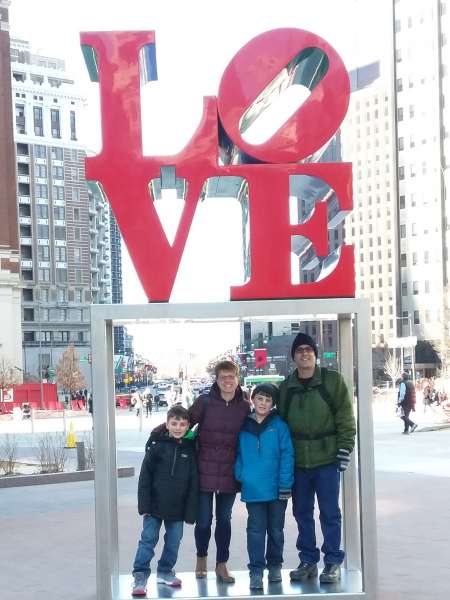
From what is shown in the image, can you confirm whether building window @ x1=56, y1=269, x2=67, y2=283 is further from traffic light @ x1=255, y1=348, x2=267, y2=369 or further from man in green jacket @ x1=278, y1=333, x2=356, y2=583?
man in green jacket @ x1=278, y1=333, x2=356, y2=583

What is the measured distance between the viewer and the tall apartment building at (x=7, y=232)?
7431 cm

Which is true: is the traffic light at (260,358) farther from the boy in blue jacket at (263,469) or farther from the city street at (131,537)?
the city street at (131,537)

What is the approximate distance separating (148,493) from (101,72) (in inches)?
125

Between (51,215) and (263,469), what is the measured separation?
106 m

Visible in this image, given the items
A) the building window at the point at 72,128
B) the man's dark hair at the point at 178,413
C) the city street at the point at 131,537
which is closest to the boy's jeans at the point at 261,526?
the man's dark hair at the point at 178,413

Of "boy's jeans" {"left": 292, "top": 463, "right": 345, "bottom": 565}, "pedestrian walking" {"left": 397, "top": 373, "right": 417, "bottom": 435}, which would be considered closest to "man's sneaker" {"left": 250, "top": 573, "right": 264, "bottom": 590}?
"boy's jeans" {"left": 292, "top": 463, "right": 345, "bottom": 565}

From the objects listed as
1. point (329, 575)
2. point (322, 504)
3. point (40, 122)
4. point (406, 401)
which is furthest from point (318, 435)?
point (40, 122)

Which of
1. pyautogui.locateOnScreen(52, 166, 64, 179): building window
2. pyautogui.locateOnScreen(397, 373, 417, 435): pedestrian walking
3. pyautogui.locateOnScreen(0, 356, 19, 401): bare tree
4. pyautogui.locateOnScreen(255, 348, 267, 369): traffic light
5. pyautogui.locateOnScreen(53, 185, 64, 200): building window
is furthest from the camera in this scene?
pyautogui.locateOnScreen(52, 166, 64, 179): building window

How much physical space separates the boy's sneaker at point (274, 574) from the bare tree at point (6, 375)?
5267 centimetres

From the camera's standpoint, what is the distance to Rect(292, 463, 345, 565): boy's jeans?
22.7ft

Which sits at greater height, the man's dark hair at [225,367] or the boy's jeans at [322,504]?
the man's dark hair at [225,367]

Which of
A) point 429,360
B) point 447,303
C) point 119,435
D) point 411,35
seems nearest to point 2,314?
point 447,303

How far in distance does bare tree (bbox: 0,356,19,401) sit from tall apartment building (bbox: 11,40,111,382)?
3580cm

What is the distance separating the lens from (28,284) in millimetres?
109500
